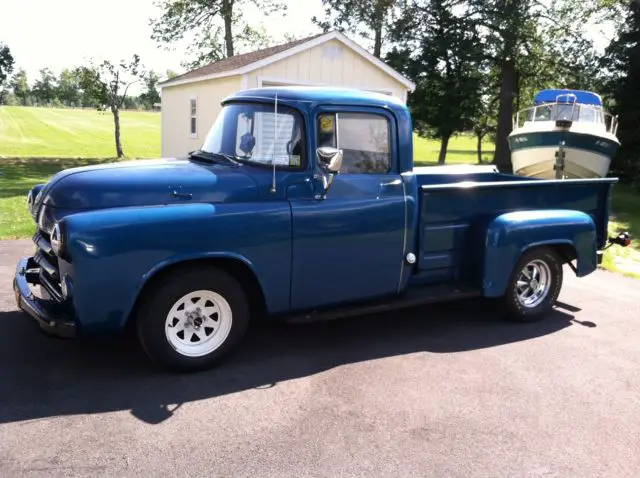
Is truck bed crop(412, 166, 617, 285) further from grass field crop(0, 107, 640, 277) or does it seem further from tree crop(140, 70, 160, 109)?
tree crop(140, 70, 160, 109)

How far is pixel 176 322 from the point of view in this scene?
166 inches

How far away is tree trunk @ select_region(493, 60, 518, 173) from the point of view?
1076 inches

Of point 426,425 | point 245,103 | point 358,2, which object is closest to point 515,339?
point 426,425

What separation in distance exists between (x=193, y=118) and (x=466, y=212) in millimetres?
15700

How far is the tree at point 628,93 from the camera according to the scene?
21312mm

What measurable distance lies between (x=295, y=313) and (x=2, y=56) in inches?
1098

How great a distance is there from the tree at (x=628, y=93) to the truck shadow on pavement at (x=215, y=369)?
57.7 feet

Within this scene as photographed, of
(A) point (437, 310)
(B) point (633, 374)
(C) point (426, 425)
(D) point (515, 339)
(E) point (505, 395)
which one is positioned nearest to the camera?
(C) point (426, 425)

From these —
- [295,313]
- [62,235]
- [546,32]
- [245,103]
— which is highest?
[546,32]

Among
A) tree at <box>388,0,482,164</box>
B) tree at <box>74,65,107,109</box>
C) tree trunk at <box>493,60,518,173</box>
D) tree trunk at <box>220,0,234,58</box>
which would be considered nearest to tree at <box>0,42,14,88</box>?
tree at <box>74,65,107,109</box>

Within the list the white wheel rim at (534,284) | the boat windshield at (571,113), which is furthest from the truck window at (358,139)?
the boat windshield at (571,113)

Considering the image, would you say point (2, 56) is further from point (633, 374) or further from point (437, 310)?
point (633, 374)

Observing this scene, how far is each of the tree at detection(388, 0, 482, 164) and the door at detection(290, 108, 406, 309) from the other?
26356 mm

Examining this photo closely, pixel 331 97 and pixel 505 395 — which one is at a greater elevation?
pixel 331 97
